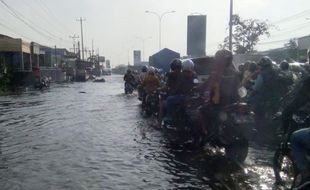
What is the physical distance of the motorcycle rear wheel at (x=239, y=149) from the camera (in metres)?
7.68

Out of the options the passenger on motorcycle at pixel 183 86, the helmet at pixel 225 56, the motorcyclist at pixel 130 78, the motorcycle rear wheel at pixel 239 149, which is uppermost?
the helmet at pixel 225 56

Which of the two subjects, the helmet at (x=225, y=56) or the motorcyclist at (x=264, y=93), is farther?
the motorcyclist at (x=264, y=93)

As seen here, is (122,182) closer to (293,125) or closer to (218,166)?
(218,166)

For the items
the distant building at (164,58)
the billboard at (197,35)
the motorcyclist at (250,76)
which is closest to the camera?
the motorcyclist at (250,76)

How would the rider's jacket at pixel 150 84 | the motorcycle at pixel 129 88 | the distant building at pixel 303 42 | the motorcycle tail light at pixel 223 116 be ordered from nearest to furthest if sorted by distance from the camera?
the motorcycle tail light at pixel 223 116 < the rider's jacket at pixel 150 84 < the motorcycle at pixel 129 88 < the distant building at pixel 303 42

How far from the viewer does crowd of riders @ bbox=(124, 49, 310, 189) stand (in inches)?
209

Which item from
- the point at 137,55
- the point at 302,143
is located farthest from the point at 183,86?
the point at 137,55

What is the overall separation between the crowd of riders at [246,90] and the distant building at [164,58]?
21.0 meters

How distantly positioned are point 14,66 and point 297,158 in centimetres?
4598

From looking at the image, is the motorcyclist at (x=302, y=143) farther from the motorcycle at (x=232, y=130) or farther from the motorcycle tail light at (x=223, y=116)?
the motorcycle tail light at (x=223, y=116)

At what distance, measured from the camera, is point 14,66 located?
157ft

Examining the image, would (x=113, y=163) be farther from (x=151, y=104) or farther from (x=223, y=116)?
(x=151, y=104)

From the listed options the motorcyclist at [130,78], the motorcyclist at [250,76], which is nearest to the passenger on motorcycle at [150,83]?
the motorcyclist at [250,76]

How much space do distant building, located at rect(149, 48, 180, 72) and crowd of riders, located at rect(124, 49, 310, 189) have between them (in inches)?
826
